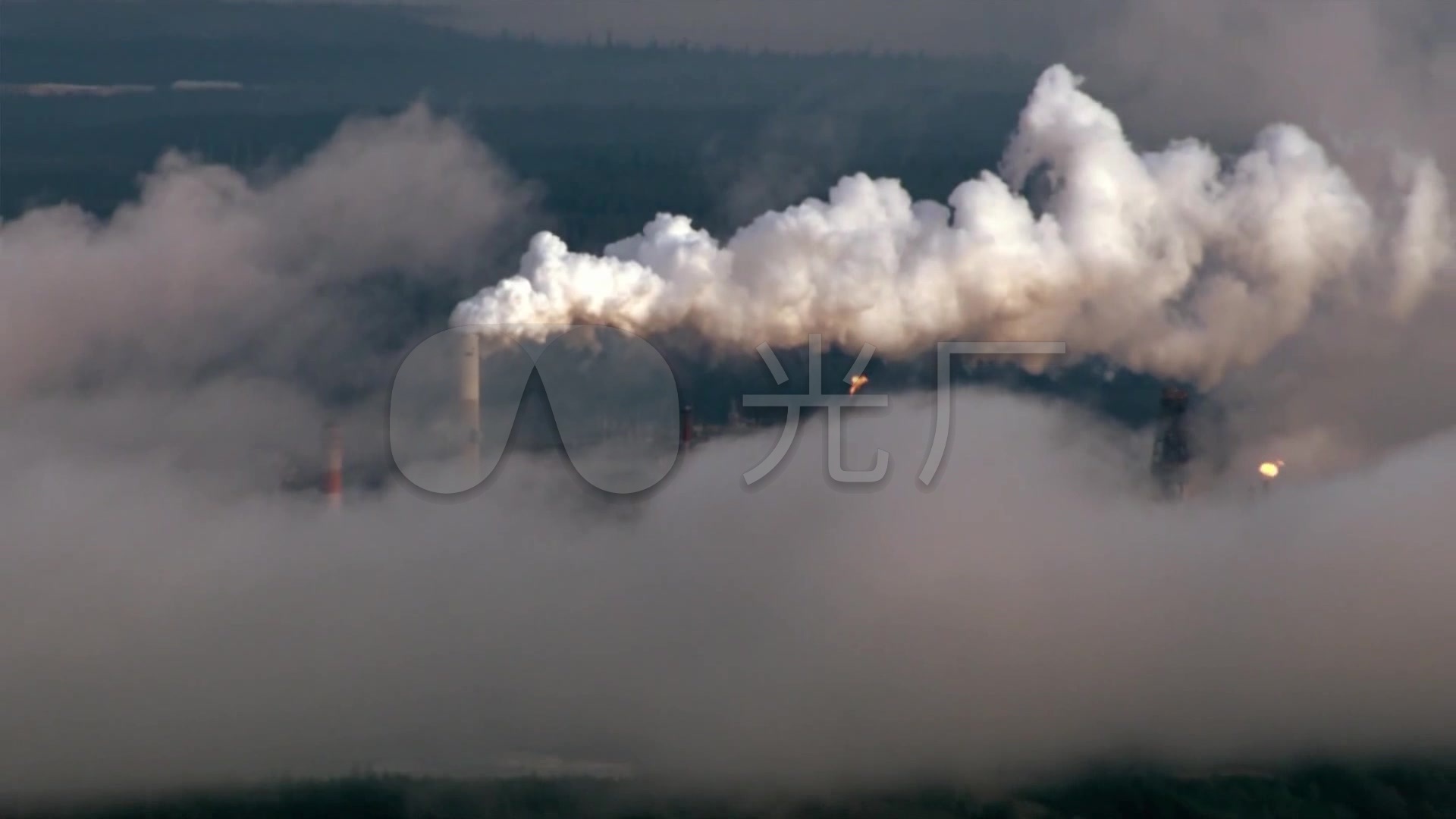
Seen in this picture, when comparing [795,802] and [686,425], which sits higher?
[686,425]

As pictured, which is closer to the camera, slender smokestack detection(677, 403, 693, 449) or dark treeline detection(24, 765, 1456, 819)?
slender smokestack detection(677, 403, 693, 449)

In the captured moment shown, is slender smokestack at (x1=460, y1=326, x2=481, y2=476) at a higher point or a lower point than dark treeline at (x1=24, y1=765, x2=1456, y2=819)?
higher

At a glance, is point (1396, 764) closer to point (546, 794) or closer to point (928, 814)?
point (928, 814)

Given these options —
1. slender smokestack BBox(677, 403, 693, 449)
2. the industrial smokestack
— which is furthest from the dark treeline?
slender smokestack BBox(677, 403, 693, 449)

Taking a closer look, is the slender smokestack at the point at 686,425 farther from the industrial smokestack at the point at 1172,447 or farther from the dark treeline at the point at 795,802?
the industrial smokestack at the point at 1172,447

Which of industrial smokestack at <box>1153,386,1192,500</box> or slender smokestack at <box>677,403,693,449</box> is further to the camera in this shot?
industrial smokestack at <box>1153,386,1192,500</box>

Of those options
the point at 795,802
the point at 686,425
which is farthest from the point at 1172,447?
the point at 795,802

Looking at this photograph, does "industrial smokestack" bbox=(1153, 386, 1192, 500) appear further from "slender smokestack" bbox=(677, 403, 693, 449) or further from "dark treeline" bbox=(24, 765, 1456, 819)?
"slender smokestack" bbox=(677, 403, 693, 449)

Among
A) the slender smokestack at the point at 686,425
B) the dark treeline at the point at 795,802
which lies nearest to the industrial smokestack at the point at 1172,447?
the dark treeline at the point at 795,802

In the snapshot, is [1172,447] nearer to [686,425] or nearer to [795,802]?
[686,425]

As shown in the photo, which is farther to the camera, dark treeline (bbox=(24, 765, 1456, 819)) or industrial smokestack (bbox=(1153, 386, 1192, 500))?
dark treeline (bbox=(24, 765, 1456, 819))

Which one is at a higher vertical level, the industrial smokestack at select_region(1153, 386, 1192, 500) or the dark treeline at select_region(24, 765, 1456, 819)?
the industrial smokestack at select_region(1153, 386, 1192, 500)

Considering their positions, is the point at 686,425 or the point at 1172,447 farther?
the point at 1172,447
